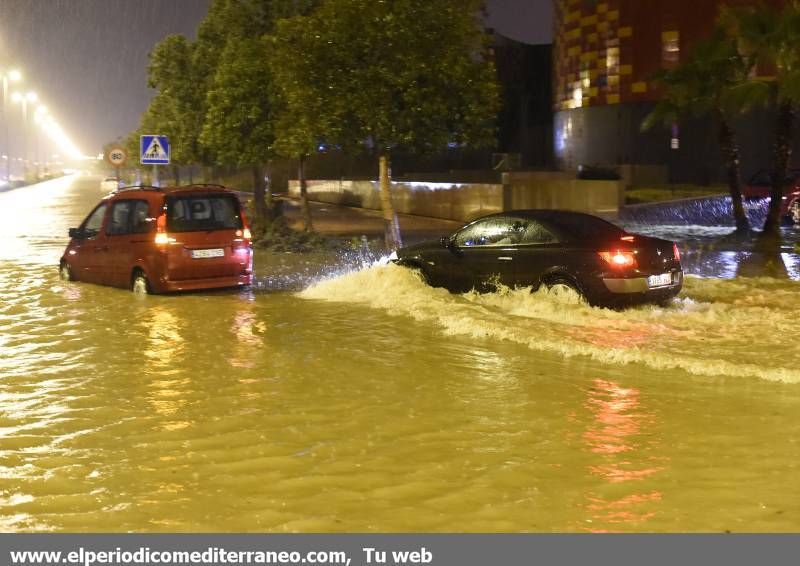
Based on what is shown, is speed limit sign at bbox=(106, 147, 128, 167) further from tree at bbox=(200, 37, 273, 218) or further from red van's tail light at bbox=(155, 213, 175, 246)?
red van's tail light at bbox=(155, 213, 175, 246)

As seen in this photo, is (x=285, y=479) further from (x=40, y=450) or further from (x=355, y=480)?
(x=40, y=450)

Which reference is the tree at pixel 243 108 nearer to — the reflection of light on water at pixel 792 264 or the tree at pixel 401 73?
the tree at pixel 401 73

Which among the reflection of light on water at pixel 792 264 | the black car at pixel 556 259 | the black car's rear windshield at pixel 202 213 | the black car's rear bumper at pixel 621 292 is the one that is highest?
the black car's rear windshield at pixel 202 213

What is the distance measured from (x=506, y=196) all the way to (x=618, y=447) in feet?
80.2

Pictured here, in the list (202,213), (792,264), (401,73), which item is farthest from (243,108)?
(792,264)

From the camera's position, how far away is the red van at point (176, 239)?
15266 mm

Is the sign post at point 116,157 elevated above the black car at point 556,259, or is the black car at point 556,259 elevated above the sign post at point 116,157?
the sign post at point 116,157

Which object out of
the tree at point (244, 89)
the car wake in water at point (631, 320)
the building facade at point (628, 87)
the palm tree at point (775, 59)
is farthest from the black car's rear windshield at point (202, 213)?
the building facade at point (628, 87)

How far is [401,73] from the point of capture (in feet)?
68.0

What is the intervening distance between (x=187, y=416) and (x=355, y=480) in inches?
85.7

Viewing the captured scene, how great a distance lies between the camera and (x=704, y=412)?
8.31 metres

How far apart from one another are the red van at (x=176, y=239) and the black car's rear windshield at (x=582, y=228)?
4687 mm

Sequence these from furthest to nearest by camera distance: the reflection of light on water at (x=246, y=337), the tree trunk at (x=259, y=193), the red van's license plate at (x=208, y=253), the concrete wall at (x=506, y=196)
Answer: the concrete wall at (x=506, y=196), the tree trunk at (x=259, y=193), the red van's license plate at (x=208, y=253), the reflection of light on water at (x=246, y=337)
